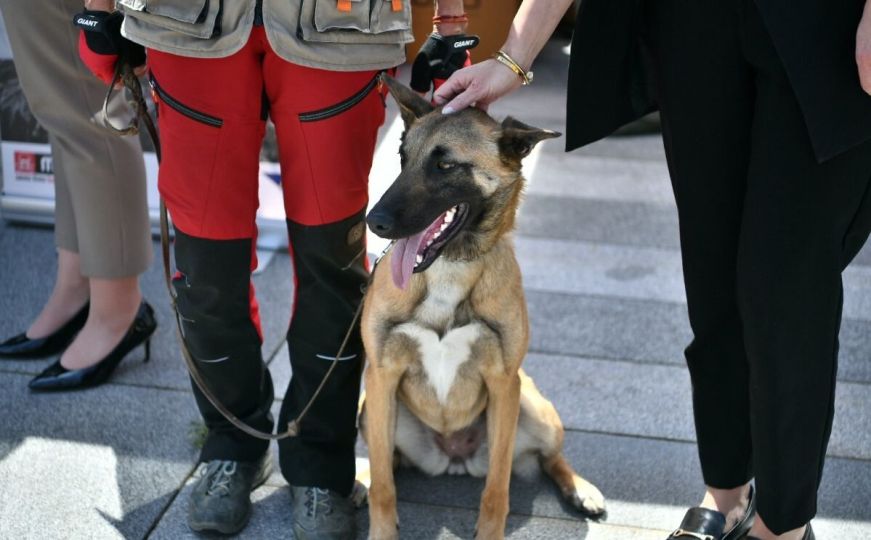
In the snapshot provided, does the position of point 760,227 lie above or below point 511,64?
below

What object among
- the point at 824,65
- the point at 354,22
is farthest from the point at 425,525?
the point at 824,65

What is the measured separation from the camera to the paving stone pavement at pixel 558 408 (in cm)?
285

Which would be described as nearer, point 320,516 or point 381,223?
point 381,223

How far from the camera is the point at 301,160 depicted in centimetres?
245

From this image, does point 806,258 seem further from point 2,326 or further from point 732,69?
point 2,326

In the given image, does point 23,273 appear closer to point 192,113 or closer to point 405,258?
point 192,113

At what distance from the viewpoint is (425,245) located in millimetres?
2422

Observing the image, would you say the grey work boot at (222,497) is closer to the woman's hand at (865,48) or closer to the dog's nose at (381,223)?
the dog's nose at (381,223)

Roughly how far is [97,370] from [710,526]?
2070 mm

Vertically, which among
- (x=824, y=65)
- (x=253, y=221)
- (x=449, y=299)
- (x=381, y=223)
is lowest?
(x=449, y=299)

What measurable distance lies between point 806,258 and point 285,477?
152 centimetres

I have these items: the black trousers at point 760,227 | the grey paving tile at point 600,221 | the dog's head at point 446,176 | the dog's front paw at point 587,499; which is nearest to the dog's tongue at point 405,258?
the dog's head at point 446,176

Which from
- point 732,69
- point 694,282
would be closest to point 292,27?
point 732,69

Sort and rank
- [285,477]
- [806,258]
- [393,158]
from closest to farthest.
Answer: [806,258]
[285,477]
[393,158]
